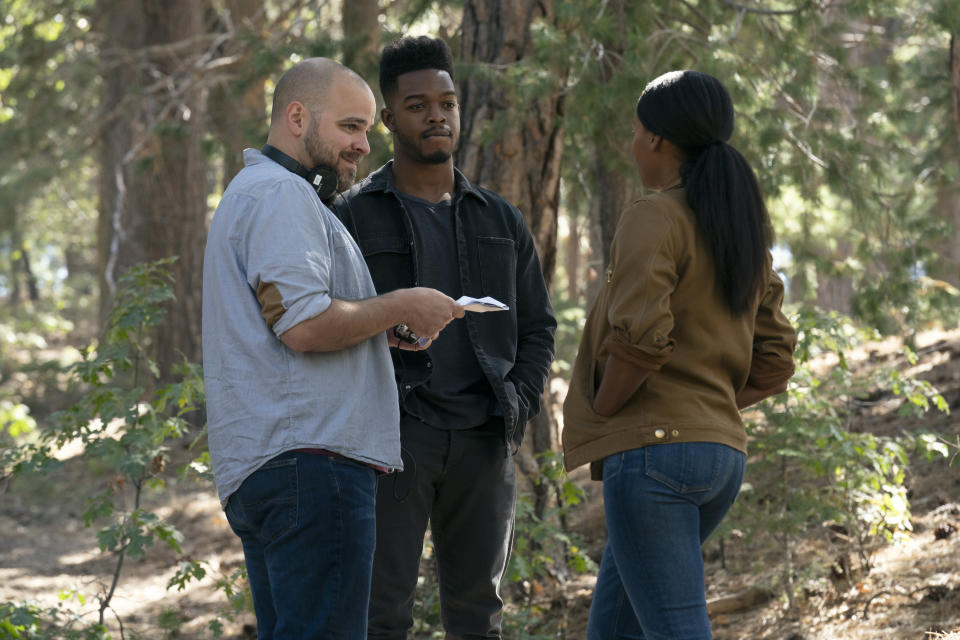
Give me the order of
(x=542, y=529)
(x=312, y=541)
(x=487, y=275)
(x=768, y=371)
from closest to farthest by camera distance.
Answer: (x=312, y=541), (x=768, y=371), (x=487, y=275), (x=542, y=529)

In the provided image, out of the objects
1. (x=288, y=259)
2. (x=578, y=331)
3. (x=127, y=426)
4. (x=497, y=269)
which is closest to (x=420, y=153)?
(x=497, y=269)

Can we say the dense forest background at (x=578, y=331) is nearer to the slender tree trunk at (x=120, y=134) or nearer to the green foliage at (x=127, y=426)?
the green foliage at (x=127, y=426)

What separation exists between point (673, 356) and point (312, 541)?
998 mm

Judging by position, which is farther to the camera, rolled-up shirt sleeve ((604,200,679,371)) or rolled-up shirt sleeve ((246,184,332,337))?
rolled-up shirt sleeve ((604,200,679,371))

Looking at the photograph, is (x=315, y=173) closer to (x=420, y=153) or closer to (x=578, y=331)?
(x=420, y=153)

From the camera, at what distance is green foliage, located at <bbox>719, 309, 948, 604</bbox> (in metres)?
4.60

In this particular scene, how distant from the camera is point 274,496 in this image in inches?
91.0

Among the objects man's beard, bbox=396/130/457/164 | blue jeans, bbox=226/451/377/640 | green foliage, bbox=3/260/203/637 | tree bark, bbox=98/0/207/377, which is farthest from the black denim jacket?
tree bark, bbox=98/0/207/377

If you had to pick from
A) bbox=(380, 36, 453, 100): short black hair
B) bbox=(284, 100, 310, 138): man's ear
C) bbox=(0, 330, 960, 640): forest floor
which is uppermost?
bbox=(380, 36, 453, 100): short black hair

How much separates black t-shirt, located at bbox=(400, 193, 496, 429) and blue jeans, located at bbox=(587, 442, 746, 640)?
27.0 inches

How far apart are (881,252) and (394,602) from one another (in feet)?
14.7

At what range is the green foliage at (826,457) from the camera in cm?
460

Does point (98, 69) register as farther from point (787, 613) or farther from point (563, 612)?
point (787, 613)

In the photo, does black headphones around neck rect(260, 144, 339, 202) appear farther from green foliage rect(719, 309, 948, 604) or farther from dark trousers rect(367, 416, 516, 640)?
green foliage rect(719, 309, 948, 604)
